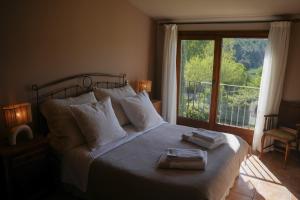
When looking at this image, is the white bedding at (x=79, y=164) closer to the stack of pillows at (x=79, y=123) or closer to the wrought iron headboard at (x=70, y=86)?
the stack of pillows at (x=79, y=123)

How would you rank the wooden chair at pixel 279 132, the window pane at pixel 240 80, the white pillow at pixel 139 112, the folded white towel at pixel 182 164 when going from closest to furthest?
the folded white towel at pixel 182 164 < the white pillow at pixel 139 112 < the wooden chair at pixel 279 132 < the window pane at pixel 240 80

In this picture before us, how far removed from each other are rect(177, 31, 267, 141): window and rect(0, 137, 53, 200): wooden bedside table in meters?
3.09

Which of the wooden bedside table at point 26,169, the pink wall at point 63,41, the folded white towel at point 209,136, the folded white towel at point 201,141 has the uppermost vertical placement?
the pink wall at point 63,41

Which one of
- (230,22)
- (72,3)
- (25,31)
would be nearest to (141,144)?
(25,31)

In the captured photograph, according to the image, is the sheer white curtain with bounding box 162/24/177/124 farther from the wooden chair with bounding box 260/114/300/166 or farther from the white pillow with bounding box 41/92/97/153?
the white pillow with bounding box 41/92/97/153

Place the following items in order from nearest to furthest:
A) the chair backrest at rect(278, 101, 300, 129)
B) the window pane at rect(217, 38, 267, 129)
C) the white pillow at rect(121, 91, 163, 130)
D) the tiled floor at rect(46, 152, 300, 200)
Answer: the tiled floor at rect(46, 152, 300, 200)
the white pillow at rect(121, 91, 163, 130)
the chair backrest at rect(278, 101, 300, 129)
the window pane at rect(217, 38, 267, 129)

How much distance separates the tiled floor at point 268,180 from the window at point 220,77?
2.78 ft

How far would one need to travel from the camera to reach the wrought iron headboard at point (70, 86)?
2.82 meters

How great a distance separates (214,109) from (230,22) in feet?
5.16

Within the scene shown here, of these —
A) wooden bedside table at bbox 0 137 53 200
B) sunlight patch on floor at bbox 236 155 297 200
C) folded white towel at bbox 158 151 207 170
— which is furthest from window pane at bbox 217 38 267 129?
wooden bedside table at bbox 0 137 53 200

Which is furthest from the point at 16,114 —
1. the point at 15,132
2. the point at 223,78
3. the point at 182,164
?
the point at 223,78

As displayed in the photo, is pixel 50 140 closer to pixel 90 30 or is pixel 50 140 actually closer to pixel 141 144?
pixel 141 144

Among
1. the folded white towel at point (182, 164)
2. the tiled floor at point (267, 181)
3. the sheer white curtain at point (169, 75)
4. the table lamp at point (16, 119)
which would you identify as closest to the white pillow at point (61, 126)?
the table lamp at point (16, 119)

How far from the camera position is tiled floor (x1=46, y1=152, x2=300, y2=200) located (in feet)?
9.11
